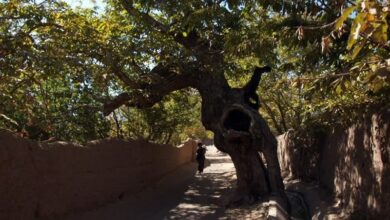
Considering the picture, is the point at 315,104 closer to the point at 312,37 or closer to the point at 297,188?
the point at 297,188

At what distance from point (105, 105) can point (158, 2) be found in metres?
4.01

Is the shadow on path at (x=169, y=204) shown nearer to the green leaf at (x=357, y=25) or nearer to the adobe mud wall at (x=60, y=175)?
the adobe mud wall at (x=60, y=175)

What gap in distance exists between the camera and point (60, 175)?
9336 mm

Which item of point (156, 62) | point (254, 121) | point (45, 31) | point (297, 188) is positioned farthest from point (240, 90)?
point (45, 31)

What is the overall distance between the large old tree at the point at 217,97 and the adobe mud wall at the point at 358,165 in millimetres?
1555

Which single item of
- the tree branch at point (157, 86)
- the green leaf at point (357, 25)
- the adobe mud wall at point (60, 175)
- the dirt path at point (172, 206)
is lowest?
the dirt path at point (172, 206)

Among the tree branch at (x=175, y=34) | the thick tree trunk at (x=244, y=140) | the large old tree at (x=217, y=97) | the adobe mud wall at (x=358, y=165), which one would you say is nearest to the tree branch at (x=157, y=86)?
the large old tree at (x=217, y=97)

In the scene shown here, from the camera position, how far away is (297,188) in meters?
16.9

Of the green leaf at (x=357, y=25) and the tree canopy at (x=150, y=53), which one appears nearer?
the green leaf at (x=357, y=25)

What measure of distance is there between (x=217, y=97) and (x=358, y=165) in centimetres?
580

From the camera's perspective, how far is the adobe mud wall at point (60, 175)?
300 inches

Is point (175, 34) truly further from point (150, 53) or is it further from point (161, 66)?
point (161, 66)

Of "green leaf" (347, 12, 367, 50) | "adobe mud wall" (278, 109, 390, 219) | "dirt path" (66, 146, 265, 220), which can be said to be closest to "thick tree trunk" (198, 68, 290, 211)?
"dirt path" (66, 146, 265, 220)

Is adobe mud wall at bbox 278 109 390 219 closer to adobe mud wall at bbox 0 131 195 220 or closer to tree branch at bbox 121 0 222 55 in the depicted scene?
tree branch at bbox 121 0 222 55
